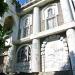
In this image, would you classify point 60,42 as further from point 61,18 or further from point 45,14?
point 45,14

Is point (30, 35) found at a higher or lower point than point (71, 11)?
lower

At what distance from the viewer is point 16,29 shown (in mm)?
15438

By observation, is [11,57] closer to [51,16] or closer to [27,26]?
[27,26]

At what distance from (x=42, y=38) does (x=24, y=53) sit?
2228 mm

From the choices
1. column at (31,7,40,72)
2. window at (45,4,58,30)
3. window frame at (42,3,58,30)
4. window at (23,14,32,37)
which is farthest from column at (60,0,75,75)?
window at (23,14,32,37)

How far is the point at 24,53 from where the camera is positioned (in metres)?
14.2

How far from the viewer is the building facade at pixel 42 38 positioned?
11508 mm

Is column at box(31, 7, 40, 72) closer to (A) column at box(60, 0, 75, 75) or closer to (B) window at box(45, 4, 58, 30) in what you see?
(B) window at box(45, 4, 58, 30)

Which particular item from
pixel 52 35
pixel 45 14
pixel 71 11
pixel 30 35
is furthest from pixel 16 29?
pixel 71 11

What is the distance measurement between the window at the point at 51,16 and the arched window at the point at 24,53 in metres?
2.58

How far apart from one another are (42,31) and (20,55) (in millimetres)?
3048

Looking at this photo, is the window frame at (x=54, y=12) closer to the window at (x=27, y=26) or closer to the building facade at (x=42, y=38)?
the building facade at (x=42, y=38)

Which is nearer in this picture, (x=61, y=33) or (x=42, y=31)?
(x=61, y=33)

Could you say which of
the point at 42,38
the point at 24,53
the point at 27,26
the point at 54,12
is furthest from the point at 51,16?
the point at 24,53
